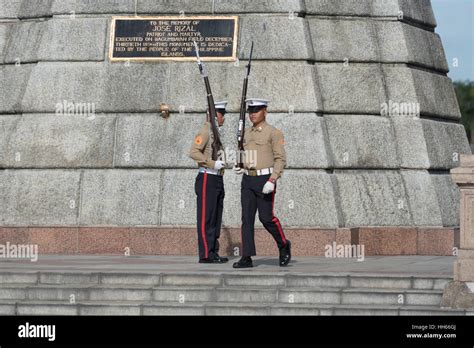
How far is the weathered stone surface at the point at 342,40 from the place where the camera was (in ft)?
69.3

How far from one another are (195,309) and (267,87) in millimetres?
6709

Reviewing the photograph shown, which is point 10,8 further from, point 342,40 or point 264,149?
point 264,149

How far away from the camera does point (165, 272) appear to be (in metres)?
16.2

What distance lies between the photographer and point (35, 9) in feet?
73.3

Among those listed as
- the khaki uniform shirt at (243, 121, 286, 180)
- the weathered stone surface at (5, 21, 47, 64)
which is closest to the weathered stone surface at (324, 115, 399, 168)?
the khaki uniform shirt at (243, 121, 286, 180)

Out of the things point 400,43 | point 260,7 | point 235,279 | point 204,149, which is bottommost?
point 235,279

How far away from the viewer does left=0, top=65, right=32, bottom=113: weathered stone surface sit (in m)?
21.8

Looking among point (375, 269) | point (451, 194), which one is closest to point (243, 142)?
point (375, 269)

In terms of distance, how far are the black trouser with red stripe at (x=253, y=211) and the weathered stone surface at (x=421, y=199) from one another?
4071 millimetres

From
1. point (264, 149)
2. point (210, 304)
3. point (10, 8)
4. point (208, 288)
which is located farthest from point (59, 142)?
point (210, 304)

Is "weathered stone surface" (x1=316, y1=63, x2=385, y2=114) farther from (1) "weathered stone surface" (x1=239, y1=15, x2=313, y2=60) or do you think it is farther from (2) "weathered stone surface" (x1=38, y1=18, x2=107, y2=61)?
(2) "weathered stone surface" (x1=38, y1=18, x2=107, y2=61)

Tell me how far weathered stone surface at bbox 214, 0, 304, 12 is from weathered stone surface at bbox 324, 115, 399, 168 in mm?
1865

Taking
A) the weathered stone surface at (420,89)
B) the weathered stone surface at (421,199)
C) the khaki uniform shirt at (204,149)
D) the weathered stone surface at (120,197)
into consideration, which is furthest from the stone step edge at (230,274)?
the weathered stone surface at (420,89)

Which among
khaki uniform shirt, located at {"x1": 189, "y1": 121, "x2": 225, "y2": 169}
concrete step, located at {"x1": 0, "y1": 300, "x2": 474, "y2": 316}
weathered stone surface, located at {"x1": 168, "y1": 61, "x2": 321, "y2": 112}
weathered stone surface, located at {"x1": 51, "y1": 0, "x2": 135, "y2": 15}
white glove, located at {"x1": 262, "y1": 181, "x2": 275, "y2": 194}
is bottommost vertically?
concrete step, located at {"x1": 0, "y1": 300, "x2": 474, "y2": 316}
